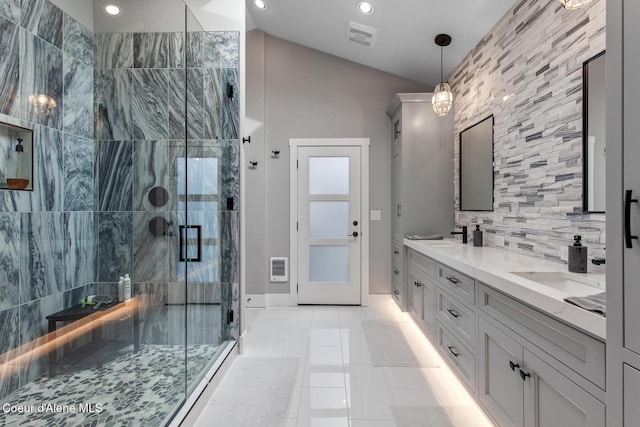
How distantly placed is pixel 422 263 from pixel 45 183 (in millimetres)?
3189

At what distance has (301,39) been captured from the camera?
354 cm

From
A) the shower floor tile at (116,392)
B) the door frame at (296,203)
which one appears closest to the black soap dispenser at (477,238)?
the door frame at (296,203)

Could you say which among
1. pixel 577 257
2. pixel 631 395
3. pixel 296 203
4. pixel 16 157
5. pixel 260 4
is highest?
pixel 260 4

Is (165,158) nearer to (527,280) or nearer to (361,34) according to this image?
(527,280)

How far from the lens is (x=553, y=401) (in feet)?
3.67

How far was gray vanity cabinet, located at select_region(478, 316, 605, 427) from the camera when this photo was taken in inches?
39.6

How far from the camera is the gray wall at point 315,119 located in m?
3.70

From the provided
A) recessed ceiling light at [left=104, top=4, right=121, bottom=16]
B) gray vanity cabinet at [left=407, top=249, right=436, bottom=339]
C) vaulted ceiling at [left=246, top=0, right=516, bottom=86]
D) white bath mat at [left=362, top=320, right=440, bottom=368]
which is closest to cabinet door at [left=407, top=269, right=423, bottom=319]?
gray vanity cabinet at [left=407, top=249, right=436, bottom=339]

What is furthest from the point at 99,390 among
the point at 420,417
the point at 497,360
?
the point at 497,360

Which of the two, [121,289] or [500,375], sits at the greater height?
[121,289]

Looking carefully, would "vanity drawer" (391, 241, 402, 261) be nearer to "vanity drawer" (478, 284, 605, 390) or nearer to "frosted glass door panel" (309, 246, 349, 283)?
"frosted glass door panel" (309, 246, 349, 283)

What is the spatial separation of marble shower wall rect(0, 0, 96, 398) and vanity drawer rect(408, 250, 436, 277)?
9.29ft

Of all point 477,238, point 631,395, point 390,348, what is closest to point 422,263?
point 477,238

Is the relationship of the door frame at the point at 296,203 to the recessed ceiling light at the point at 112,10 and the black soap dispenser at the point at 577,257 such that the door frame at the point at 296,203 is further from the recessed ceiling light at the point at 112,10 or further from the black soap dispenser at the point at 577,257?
the black soap dispenser at the point at 577,257
